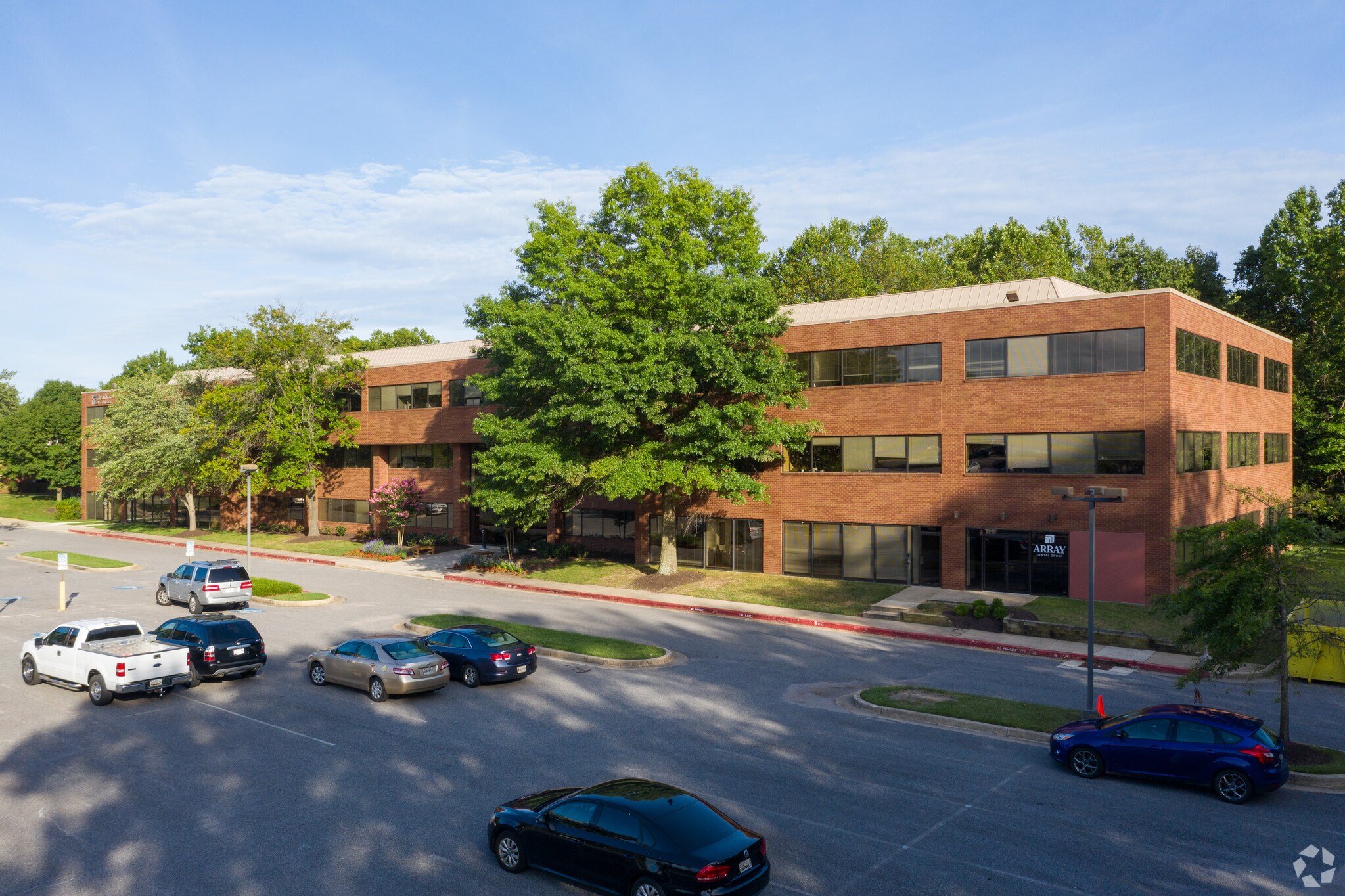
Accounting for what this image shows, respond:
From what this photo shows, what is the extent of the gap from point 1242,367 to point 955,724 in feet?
101

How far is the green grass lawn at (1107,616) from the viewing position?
27406 mm

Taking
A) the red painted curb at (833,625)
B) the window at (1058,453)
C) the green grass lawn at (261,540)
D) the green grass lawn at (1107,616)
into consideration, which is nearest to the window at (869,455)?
the window at (1058,453)

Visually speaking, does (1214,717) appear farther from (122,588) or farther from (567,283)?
(122,588)

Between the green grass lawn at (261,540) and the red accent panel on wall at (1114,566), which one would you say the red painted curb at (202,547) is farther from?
the red accent panel on wall at (1114,566)

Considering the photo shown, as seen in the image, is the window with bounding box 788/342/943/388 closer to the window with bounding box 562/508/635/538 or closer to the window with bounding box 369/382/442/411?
the window with bounding box 562/508/635/538

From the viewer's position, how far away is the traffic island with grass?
15617 mm

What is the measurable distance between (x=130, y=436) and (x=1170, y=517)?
205 feet

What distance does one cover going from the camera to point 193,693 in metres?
20.9

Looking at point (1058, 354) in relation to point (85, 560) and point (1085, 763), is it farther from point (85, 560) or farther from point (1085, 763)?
point (85, 560)

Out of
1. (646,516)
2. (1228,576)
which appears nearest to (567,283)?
(646,516)

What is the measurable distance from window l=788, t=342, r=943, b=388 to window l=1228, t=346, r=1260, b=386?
528 inches

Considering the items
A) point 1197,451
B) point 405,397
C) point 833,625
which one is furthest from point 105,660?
point 405,397

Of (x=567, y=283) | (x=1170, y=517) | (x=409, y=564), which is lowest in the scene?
(x=409, y=564)

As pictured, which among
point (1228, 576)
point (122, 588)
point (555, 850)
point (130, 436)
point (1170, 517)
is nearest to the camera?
point (555, 850)
